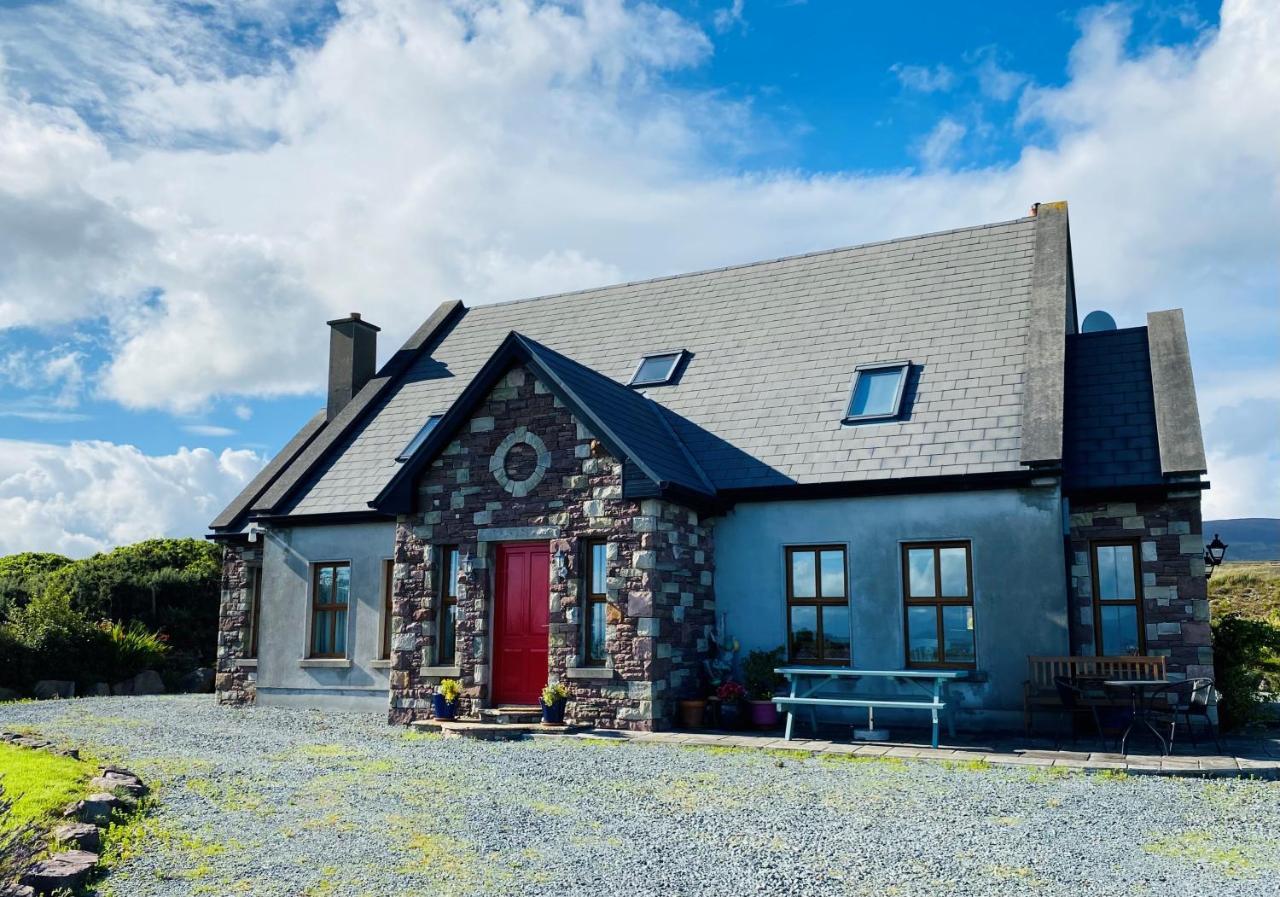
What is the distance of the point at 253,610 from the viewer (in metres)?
19.0

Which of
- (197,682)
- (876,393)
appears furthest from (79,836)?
(197,682)

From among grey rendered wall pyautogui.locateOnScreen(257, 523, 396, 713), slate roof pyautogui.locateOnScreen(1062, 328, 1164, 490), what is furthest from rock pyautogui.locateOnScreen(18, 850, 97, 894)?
slate roof pyautogui.locateOnScreen(1062, 328, 1164, 490)

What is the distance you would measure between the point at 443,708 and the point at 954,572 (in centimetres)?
706

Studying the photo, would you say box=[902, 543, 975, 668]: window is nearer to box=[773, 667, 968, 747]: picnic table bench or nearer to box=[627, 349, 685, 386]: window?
box=[773, 667, 968, 747]: picnic table bench

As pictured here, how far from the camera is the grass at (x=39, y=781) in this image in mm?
7492

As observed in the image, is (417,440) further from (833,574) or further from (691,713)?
(833,574)

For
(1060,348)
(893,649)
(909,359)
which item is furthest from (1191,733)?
(909,359)

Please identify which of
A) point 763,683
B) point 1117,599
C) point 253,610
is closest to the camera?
point 1117,599

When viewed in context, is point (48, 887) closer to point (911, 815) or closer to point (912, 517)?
point (911, 815)

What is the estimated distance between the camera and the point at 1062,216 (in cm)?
1750

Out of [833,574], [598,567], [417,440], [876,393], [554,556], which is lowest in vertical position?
[833,574]

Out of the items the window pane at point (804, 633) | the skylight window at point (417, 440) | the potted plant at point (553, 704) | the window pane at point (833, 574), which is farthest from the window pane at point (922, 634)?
the skylight window at point (417, 440)

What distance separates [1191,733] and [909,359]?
641 centimetres

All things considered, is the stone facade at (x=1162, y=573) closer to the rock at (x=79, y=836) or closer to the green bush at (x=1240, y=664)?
the green bush at (x=1240, y=664)
